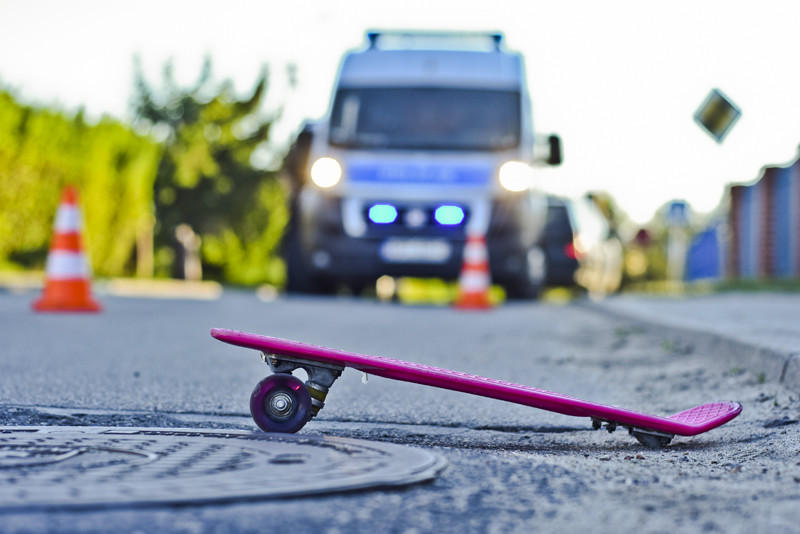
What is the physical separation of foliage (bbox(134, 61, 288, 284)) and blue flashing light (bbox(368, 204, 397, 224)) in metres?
19.4

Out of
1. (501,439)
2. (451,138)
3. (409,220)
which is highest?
(451,138)

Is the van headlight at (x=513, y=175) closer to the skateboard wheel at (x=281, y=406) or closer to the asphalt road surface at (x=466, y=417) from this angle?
the asphalt road surface at (x=466, y=417)

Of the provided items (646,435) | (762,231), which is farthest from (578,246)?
(646,435)

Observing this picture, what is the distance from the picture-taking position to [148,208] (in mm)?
24703

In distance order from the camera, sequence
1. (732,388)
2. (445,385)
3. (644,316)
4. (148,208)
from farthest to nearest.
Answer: (148,208) < (644,316) < (732,388) < (445,385)

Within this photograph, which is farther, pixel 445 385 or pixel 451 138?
pixel 451 138

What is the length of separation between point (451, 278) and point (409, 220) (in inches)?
35.6

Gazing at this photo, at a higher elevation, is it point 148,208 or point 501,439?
point 148,208

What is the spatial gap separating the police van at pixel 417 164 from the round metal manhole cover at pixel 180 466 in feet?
26.0

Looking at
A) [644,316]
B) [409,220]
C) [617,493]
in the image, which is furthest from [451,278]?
[617,493]

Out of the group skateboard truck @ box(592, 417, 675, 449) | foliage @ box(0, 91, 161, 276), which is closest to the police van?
skateboard truck @ box(592, 417, 675, 449)

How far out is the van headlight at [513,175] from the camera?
434 inches

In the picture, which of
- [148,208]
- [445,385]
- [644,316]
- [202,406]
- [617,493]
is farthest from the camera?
[148,208]

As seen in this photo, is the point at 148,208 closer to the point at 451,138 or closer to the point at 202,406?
the point at 451,138
